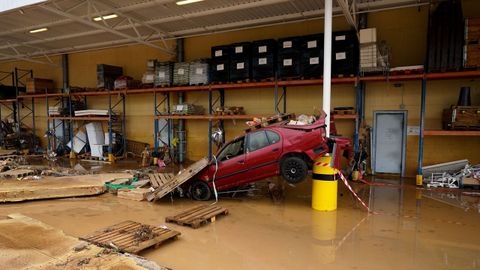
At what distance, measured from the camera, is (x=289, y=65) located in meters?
9.89

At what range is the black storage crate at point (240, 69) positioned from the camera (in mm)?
10582

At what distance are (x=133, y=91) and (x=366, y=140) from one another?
9.73m

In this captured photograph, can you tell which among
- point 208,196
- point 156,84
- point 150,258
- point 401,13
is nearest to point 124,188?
point 208,196

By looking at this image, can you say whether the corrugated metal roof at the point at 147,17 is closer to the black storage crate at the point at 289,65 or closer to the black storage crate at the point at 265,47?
the black storage crate at the point at 265,47

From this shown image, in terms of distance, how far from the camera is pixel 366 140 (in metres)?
10.0

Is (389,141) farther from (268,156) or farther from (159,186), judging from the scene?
(159,186)

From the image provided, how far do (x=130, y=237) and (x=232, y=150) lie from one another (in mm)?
3168

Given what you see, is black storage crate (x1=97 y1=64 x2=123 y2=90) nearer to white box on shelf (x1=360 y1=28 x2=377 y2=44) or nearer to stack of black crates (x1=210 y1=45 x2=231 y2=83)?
stack of black crates (x1=210 y1=45 x2=231 y2=83)

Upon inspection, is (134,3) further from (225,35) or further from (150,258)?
(150,258)

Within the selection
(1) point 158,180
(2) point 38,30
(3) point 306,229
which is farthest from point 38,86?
(3) point 306,229

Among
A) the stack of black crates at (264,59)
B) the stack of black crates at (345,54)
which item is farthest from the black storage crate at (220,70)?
the stack of black crates at (345,54)

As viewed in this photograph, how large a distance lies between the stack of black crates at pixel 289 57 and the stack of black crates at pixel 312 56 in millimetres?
158

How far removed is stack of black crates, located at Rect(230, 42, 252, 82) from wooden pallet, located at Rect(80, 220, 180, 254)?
6.87 m

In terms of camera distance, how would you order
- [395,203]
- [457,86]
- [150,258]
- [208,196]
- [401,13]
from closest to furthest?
[150,258]
[395,203]
[208,196]
[457,86]
[401,13]
